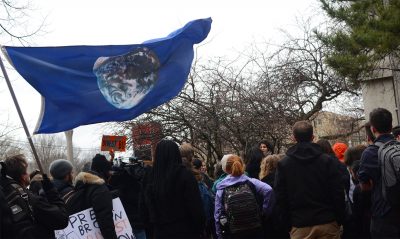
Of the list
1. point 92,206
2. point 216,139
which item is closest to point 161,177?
point 92,206

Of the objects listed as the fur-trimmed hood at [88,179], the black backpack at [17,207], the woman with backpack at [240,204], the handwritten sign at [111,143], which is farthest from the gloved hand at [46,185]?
the handwritten sign at [111,143]

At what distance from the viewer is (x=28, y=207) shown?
4.47 metres

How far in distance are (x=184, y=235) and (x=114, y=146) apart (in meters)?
5.88

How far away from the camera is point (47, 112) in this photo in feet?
18.2

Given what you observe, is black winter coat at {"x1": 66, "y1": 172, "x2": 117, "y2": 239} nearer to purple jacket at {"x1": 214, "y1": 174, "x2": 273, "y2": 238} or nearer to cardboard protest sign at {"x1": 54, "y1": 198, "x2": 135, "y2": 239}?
cardboard protest sign at {"x1": 54, "y1": 198, "x2": 135, "y2": 239}

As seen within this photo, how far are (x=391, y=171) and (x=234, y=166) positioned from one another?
2.00 m

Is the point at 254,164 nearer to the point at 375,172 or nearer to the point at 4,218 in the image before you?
the point at 375,172

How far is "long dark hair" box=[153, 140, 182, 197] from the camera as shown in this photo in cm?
507

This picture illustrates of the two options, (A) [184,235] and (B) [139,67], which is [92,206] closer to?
(A) [184,235]

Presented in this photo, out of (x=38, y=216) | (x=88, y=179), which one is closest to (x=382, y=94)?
(x=88, y=179)

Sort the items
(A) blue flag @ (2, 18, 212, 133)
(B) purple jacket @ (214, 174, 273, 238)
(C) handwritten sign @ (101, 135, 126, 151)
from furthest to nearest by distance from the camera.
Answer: (C) handwritten sign @ (101, 135, 126, 151), (B) purple jacket @ (214, 174, 273, 238), (A) blue flag @ (2, 18, 212, 133)

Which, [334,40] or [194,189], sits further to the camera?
[334,40]

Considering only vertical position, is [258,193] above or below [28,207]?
below

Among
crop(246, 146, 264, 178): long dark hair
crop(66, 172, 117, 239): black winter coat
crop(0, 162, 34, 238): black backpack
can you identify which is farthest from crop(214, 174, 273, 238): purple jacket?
crop(0, 162, 34, 238): black backpack
